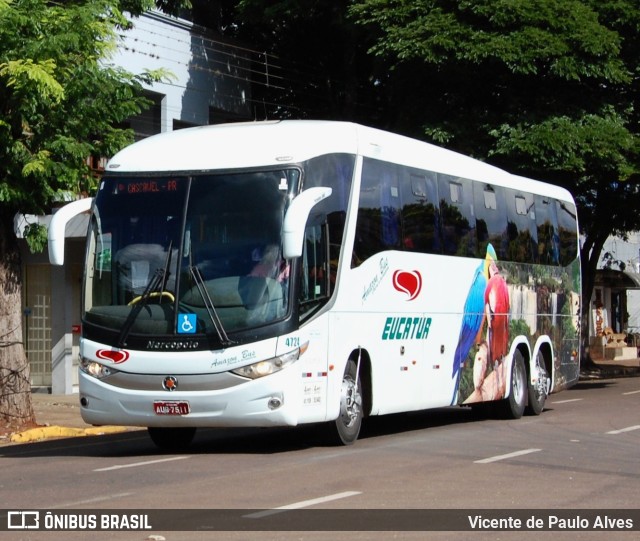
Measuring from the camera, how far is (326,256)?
48.0 ft

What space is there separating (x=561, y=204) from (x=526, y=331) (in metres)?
3.29

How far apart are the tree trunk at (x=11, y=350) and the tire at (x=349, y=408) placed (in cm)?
580

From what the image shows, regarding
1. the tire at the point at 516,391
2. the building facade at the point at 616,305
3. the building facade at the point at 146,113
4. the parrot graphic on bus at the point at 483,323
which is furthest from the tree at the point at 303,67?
the building facade at the point at 616,305

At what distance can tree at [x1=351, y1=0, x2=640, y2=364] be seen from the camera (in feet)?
91.2

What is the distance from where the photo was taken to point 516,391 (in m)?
20.5

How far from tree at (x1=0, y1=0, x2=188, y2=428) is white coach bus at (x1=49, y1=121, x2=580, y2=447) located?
2.55 m

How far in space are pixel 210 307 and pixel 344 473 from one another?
2574mm

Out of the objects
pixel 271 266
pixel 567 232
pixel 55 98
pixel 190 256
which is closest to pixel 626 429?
pixel 567 232

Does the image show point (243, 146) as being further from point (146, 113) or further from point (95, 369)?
point (146, 113)

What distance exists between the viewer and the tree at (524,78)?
2780 cm

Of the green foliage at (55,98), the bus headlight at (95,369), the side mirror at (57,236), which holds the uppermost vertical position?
the green foliage at (55,98)

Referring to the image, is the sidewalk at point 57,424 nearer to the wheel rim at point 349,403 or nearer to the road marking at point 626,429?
the wheel rim at point 349,403

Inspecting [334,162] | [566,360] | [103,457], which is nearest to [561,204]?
[566,360]

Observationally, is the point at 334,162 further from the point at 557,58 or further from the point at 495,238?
Answer: the point at 557,58
